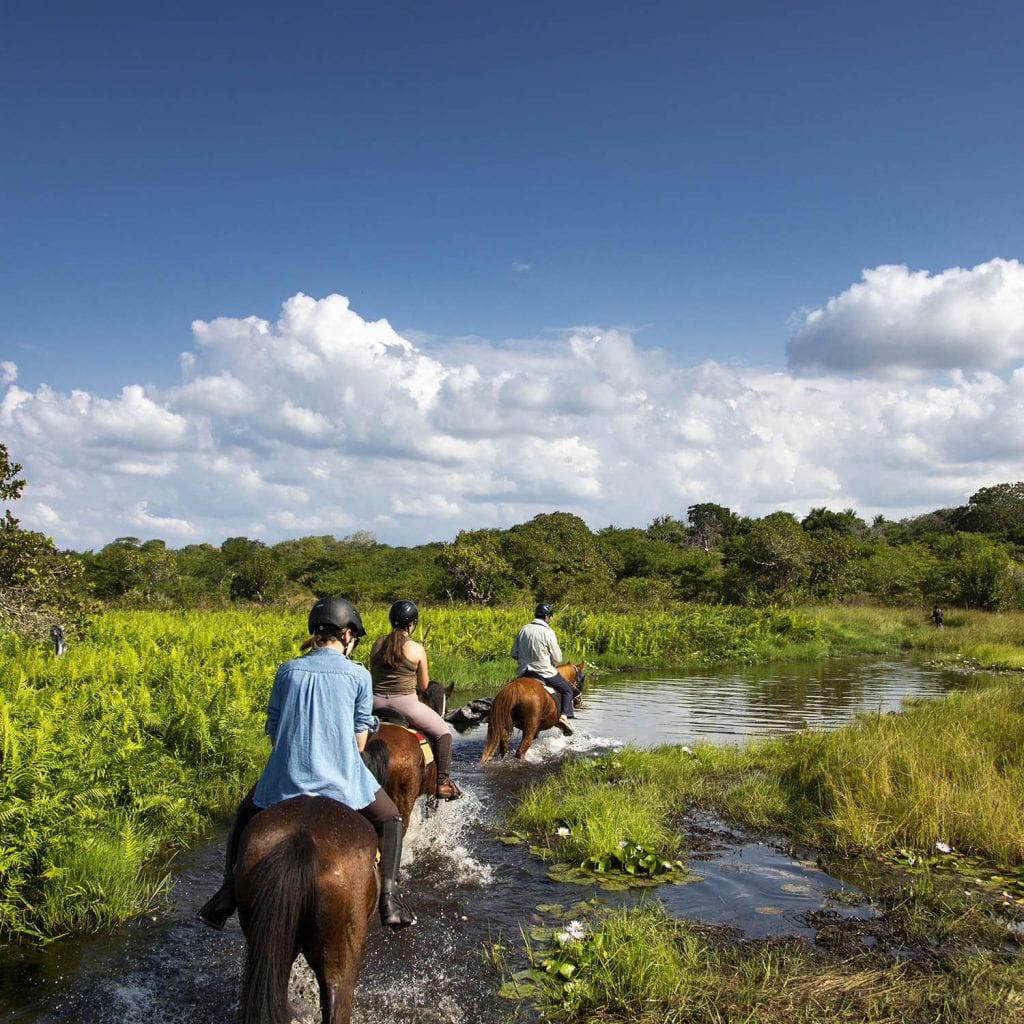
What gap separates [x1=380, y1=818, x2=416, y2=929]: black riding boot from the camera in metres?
5.20

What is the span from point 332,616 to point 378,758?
8.18 feet

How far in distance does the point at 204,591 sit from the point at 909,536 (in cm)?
5958

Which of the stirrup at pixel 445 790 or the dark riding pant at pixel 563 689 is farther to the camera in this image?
the dark riding pant at pixel 563 689

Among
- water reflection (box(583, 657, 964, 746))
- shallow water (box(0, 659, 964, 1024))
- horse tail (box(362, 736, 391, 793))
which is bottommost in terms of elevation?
water reflection (box(583, 657, 964, 746))

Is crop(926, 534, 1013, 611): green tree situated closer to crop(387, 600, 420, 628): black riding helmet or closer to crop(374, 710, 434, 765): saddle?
crop(374, 710, 434, 765): saddle

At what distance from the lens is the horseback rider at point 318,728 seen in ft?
15.2

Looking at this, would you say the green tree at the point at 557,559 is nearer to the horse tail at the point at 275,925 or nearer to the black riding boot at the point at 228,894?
the black riding boot at the point at 228,894

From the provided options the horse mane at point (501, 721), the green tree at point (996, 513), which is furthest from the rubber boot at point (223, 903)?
the green tree at point (996, 513)

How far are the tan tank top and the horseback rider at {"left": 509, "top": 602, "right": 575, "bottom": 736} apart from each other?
163 inches

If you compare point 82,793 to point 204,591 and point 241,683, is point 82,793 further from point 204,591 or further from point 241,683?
point 204,591

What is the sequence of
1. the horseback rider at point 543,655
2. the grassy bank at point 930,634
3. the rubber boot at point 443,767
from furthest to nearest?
the grassy bank at point 930,634 → the horseback rider at point 543,655 → the rubber boot at point 443,767

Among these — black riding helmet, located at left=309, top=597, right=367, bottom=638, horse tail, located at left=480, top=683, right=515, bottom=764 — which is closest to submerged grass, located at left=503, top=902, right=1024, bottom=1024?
black riding helmet, located at left=309, top=597, right=367, bottom=638

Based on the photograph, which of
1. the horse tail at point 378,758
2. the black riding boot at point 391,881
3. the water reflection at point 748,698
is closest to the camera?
the black riding boot at point 391,881

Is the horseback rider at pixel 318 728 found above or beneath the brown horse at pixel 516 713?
above
